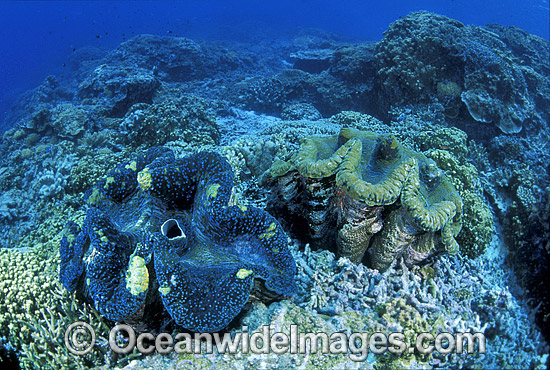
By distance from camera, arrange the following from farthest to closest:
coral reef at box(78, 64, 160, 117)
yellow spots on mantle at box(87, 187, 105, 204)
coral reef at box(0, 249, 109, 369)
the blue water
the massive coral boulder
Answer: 1. the blue water
2. coral reef at box(78, 64, 160, 117)
3. the massive coral boulder
4. yellow spots on mantle at box(87, 187, 105, 204)
5. coral reef at box(0, 249, 109, 369)

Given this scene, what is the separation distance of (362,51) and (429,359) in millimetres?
11282

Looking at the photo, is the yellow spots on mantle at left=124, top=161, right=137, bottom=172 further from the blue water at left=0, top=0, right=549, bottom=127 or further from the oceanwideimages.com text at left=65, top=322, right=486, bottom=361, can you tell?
the blue water at left=0, top=0, right=549, bottom=127

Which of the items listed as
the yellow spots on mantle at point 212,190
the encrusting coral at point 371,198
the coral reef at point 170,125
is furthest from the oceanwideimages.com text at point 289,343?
the coral reef at point 170,125

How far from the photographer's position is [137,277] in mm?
1823

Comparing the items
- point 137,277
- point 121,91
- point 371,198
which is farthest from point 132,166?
point 121,91

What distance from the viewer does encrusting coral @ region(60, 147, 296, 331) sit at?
1.80 metres

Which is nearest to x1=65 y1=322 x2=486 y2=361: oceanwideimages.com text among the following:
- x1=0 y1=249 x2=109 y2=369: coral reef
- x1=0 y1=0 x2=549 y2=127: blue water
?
x1=0 y1=249 x2=109 y2=369: coral reef

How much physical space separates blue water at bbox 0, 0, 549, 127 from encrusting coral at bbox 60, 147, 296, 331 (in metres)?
31.8

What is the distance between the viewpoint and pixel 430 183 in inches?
110

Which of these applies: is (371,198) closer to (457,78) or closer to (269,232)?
(269,232)

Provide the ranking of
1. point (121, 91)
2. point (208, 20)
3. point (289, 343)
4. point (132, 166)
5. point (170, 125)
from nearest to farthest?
point (289, 343)
point (132, 166)
point (170, 125)
point (121, 91)
point (208, 20)

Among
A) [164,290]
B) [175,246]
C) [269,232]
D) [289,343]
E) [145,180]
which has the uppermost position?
[145,180]

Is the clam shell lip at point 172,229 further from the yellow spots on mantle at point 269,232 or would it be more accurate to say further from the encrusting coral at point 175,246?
the yellow spots on mantle at point 269,232

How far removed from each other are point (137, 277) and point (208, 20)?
5344cm
